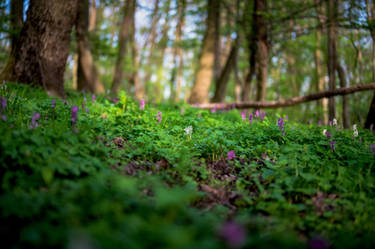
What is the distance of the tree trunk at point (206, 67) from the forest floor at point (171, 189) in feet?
18.2

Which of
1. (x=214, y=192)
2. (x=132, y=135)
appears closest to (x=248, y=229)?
(x=214, y=192)

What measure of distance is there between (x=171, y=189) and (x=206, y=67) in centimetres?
796

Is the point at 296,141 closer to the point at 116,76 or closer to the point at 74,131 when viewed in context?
the point at 74,131

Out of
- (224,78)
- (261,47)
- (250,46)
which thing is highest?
(250,46)

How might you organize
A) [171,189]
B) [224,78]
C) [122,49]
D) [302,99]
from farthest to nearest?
[224,78], [122,49], [302,99], [171,189]

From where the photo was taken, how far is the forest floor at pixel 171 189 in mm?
1517

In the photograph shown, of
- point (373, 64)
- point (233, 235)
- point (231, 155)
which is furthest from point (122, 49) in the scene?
point (233, 235)

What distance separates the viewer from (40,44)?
527 centimetres

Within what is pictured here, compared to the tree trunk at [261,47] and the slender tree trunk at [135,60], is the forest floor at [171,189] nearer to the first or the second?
the tree trunk at [261,47]

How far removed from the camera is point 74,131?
8.78 feet

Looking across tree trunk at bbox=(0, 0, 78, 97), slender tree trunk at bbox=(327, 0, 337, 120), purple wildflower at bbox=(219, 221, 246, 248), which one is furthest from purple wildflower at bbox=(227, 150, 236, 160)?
slender tree trunk at bbox=(327, 0, 337, 120)

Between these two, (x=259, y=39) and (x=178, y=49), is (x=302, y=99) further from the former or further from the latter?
(x=178, y=49)

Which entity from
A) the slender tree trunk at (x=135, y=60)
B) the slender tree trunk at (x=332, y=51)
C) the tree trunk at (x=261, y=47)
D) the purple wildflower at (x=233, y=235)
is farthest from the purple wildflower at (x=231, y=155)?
the slender tree trunk at (x=135, y=60)

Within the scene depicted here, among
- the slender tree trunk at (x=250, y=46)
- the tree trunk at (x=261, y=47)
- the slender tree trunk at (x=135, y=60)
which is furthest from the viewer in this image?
the slender tree trunk at (x=135, y=60)
